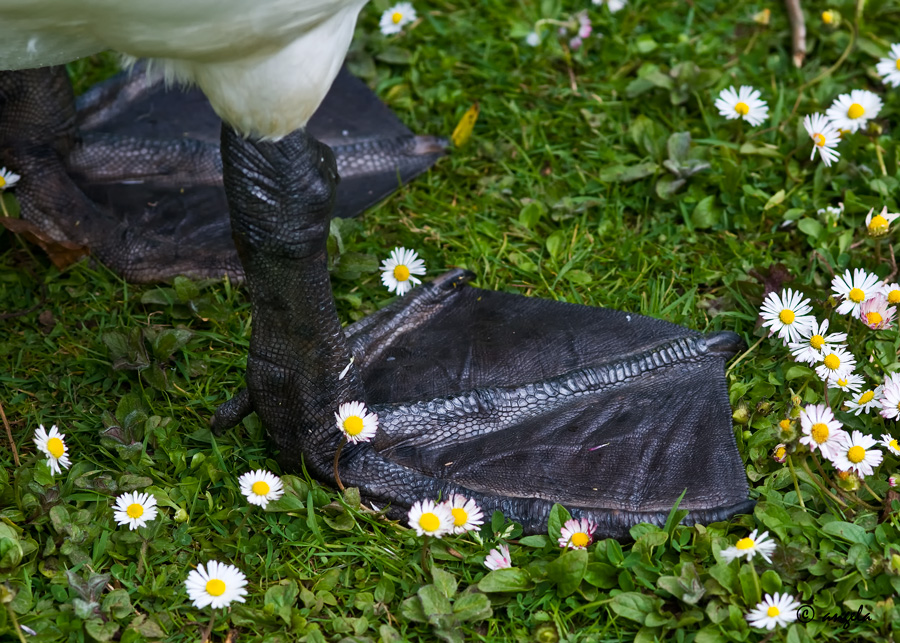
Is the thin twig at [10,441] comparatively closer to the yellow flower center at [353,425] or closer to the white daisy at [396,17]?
the yellow flower center at [353,425]

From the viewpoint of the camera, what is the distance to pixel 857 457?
2.26 m

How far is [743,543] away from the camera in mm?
2096

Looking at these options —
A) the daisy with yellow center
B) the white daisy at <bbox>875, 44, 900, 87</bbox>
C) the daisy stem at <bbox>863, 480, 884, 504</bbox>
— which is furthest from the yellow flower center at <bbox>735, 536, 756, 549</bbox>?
the white daisy at <bbox>875, 44, 900, 87</bbox>

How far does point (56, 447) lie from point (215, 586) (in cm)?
53

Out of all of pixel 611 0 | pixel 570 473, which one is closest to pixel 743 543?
pixel 570 473

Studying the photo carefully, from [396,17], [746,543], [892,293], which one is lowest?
[746,543]

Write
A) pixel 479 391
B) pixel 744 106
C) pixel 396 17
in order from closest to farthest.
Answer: pixel 479 391 → pixel 744 106 → pixel 396 17

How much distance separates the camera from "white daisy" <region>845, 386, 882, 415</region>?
2439 mm

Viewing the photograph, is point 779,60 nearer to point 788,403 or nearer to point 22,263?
point 788,403

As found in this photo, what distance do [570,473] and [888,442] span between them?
772 mm

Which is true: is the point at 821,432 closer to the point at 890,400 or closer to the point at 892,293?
the point at 890,400

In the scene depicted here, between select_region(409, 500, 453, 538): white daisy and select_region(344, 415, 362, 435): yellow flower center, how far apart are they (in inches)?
8.8

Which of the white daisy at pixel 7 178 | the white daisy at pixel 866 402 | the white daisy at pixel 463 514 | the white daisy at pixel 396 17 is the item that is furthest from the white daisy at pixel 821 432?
the white daisy at pixel 7 178

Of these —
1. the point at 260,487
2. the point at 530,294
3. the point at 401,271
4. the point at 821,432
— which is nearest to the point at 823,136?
the point at 530,294
